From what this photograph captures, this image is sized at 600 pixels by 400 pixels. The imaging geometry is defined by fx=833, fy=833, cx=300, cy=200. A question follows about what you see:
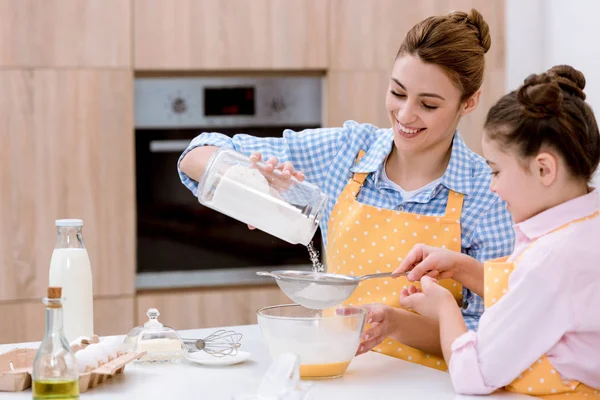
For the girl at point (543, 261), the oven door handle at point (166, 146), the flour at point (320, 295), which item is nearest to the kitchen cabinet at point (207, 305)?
the oven door handle at point (166, 146)

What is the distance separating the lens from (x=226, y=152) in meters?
1.60

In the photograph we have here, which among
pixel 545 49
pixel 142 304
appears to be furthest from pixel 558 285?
pixel 545 49

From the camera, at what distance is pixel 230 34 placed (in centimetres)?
312

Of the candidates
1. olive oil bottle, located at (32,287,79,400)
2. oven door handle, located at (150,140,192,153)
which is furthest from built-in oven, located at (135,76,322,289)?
olive oil bottle, located at (32,287,79,400)

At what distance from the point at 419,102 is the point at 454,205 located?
25 cm

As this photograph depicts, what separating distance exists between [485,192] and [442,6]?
1650 mm

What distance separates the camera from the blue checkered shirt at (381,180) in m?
1.82

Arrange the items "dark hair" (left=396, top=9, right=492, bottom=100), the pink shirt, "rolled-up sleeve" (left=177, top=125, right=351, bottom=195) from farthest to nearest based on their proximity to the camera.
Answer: "rolled-up sleeve" (left=177, top=125, right=351, bottom=195), "dark hair" (left=396, top=9, right=492, bottom=100), the pink shirt

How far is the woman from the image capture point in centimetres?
178

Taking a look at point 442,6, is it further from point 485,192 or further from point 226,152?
point 226,152

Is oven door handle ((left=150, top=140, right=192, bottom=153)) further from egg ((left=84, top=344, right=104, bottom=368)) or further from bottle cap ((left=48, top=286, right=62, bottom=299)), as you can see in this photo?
bottle cap ((left=48, top=286, right=62, bottom=299))

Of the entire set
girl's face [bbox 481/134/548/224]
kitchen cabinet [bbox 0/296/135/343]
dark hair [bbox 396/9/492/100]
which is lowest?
kitchen cabinet [bbox 0/296/135/343]

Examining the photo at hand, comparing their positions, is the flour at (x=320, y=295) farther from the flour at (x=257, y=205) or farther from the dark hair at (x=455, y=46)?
the dark hair at (x=455, y=46)

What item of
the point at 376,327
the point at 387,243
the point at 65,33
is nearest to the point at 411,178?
the point at 387,243
